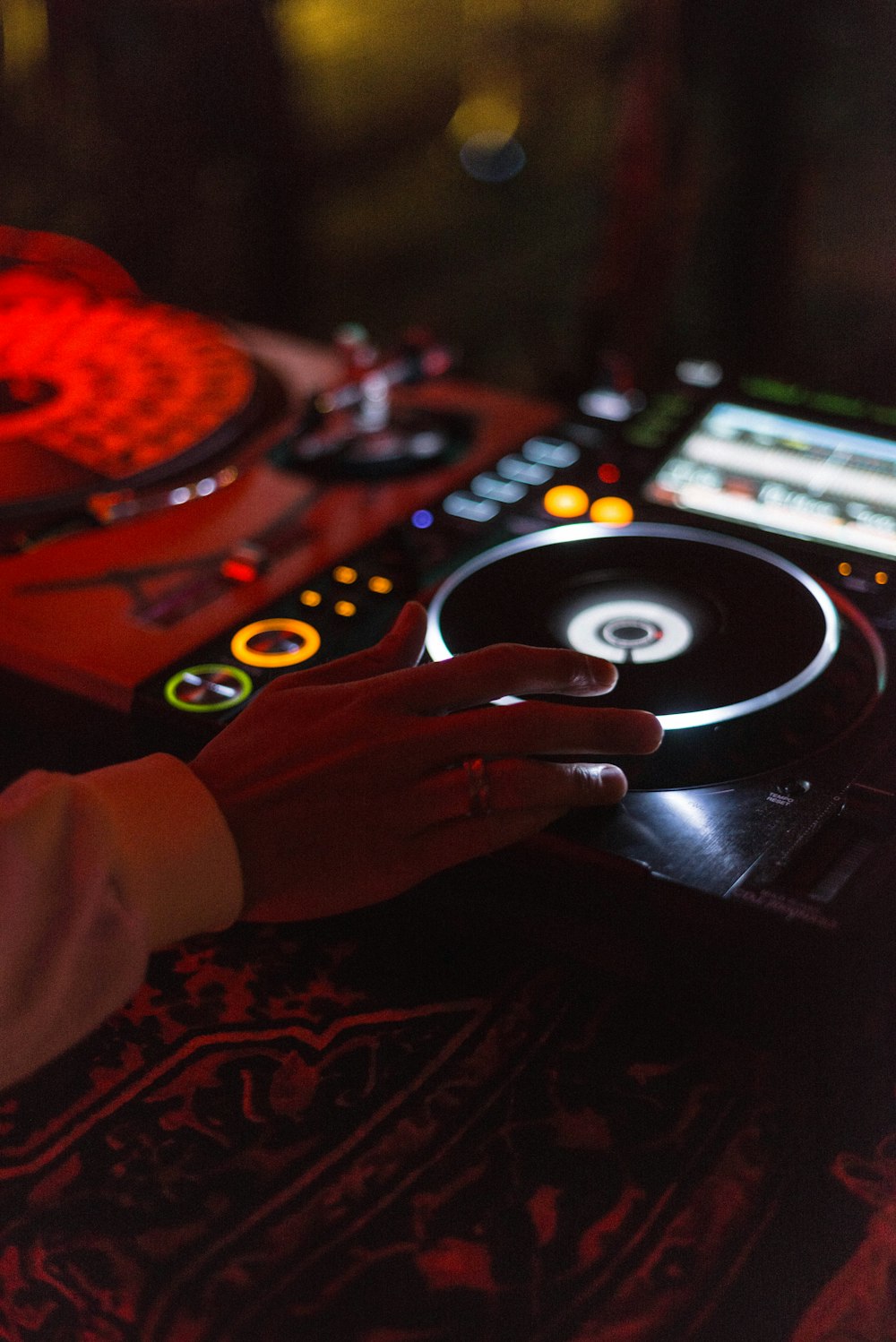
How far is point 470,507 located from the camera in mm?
1003

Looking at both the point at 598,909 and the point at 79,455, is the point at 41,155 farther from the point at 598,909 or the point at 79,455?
the point at 598,909

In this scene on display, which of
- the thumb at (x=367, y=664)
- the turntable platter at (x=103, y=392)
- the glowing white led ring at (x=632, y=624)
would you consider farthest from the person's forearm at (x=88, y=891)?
the turntable platter at (x=103, y=392)

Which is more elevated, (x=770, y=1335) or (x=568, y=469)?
(x=568, y=469)

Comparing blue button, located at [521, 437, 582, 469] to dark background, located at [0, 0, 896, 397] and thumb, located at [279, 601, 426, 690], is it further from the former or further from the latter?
thumb, located at [279, 601, 426, 690]

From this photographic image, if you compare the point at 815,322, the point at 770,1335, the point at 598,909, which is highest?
the point at 815,322

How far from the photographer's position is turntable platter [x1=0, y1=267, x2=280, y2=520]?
983 mm

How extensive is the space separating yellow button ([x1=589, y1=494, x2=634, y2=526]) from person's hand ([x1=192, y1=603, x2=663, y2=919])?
0.31 metres

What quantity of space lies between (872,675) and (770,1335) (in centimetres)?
39

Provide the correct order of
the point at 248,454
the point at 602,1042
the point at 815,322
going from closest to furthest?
1. the point at 602,1042
2. the point at 248,454
3. the point at 815,322

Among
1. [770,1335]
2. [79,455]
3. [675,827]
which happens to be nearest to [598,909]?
[675,827]

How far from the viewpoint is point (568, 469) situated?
1038 millimetres

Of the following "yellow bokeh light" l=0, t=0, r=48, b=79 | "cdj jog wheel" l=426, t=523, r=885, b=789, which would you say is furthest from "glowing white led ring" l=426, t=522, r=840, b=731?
"yellow bokeh light" l=0, t=0, r=48, b=79

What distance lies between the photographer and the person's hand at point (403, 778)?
26.0 inches

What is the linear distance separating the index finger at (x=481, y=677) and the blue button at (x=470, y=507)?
1.03ft
